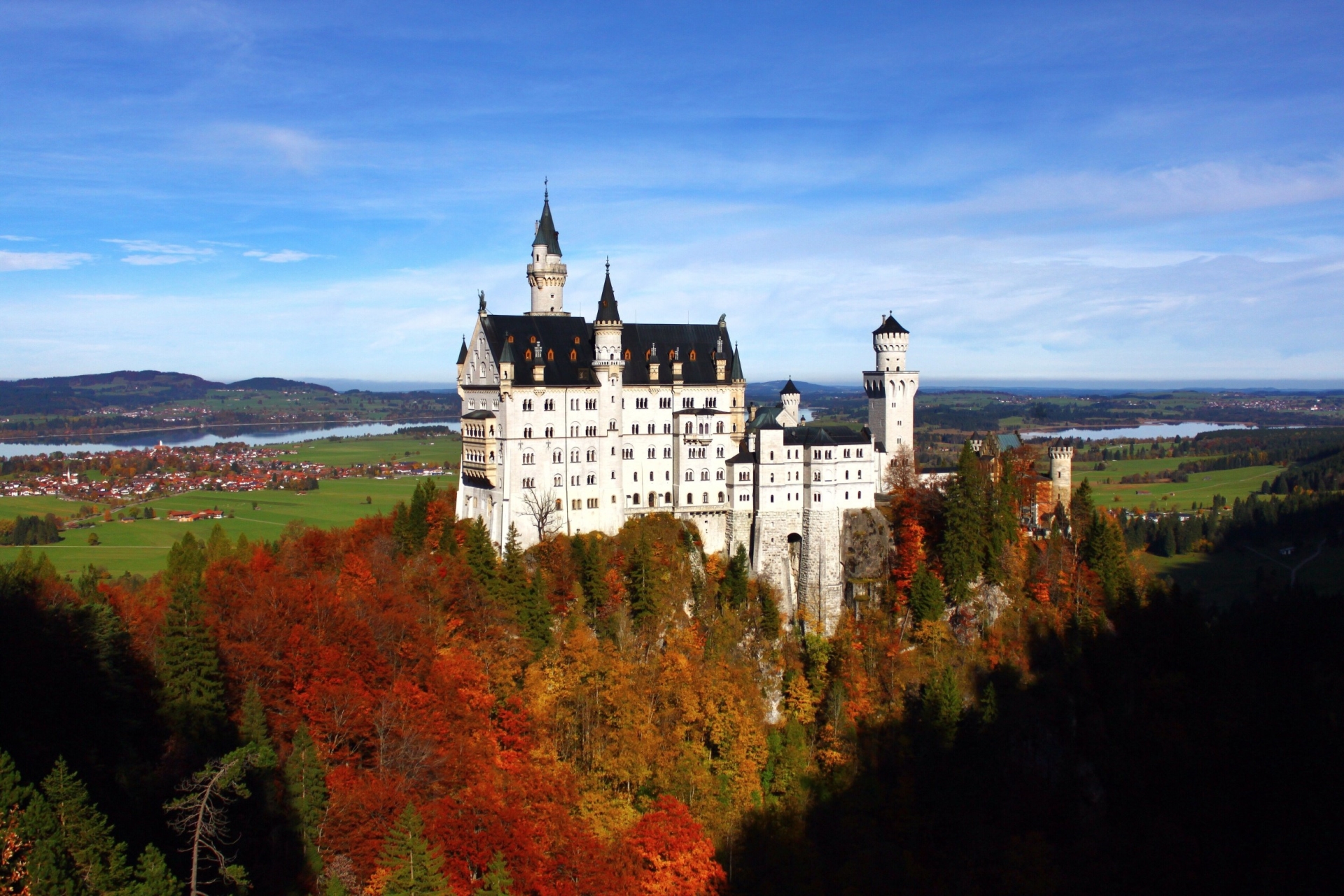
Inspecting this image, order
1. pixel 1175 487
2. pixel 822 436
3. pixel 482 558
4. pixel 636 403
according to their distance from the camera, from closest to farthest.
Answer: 1. pixel 482 558
2. pixel 636 403
3. pixel 822 436
4. pixel 1175 487

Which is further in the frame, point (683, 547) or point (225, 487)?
point (225, 487)

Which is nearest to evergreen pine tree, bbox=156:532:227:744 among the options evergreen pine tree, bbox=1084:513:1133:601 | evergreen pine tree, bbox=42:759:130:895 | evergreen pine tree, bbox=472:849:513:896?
evergreen pine tree, bbox=42:759:130:895

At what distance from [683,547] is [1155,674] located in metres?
31.5

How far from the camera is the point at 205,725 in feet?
126

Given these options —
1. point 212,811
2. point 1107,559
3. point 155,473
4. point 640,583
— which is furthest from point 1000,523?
point 155,473

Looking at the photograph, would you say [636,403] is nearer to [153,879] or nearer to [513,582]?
[513,582]

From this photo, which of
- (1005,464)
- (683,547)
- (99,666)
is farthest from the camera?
(1005,464)

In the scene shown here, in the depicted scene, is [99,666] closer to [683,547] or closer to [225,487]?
[683,547]

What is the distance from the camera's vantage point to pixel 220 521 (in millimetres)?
114938

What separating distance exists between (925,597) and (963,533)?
4817mm

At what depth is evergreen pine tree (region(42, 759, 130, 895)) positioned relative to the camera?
26781 millimetres

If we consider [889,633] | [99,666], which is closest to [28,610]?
[99,666]

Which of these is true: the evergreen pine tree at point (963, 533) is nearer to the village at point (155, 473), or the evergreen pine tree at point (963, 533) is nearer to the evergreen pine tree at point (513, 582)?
the evergreen pine tree at point (513, 582)

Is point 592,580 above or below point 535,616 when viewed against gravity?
above
